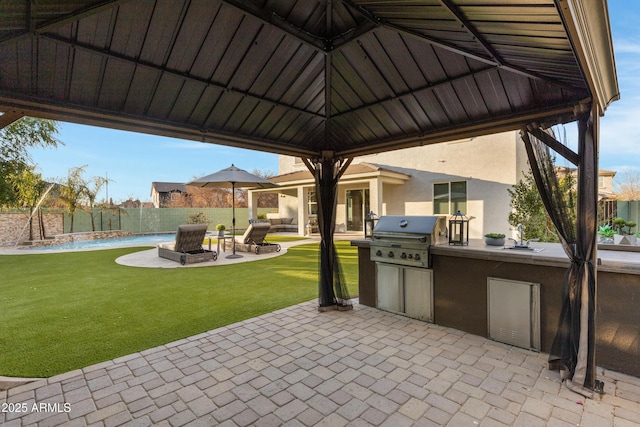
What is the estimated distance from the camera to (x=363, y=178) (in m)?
12.2

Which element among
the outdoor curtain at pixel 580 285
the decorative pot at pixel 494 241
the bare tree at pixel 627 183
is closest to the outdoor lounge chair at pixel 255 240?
the decorative pot at pixel 494 241

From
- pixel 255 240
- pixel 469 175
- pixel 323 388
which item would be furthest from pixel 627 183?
pixel 323 388

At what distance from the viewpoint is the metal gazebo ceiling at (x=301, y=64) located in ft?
6.79

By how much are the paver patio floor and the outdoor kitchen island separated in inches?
7.5

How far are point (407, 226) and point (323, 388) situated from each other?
260 centimetres

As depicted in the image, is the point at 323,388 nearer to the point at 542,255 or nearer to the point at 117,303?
the point at 542,255

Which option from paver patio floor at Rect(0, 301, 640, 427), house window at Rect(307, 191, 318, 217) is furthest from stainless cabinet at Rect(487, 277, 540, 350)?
house window at Rect(307, 191, 318, 217)

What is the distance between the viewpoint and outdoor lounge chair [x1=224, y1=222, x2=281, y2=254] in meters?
10.4

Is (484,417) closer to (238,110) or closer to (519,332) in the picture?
(519,332)

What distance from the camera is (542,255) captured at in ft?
10.9

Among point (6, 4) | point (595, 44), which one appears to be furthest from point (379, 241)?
point (6, 4)

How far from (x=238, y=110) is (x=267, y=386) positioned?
3227 mm

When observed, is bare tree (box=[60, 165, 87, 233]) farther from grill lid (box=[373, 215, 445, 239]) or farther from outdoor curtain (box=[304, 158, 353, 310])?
grill lid (box=[373, 215, 445, 239])

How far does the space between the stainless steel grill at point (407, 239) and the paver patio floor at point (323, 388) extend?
3.61 feet
